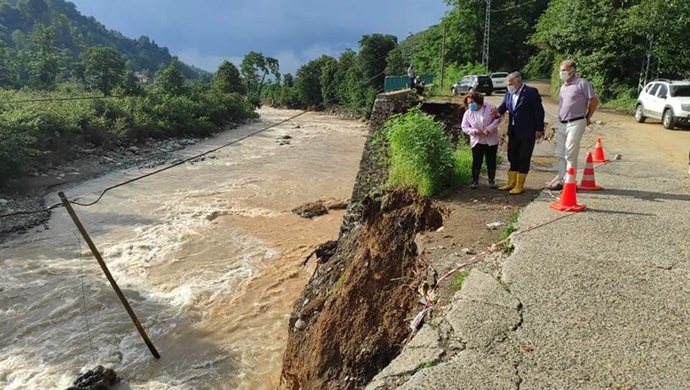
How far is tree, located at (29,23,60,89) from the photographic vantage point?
44.8 metres

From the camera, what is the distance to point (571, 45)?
79.0 feet

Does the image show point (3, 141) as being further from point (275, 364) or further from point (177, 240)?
point (275, 364)

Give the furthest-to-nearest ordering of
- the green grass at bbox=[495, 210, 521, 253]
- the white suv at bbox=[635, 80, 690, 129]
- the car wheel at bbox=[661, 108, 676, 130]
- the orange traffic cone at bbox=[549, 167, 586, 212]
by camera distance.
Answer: the car wheel at bbox=[661, 108, 676, 130]
the white suv at bbox=[635, 80, 690, 129]
the orange traffic cone at bbox=[549, 167, 586, 212]
the green grass at bbox=[495, 210, 521, 253]

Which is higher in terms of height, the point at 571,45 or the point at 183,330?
the point at 571,45

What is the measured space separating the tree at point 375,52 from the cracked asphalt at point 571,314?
153 feet

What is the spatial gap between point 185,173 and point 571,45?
1986 centimetres

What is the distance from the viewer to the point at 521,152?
6824 mm

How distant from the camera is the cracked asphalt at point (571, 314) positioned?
122 inches

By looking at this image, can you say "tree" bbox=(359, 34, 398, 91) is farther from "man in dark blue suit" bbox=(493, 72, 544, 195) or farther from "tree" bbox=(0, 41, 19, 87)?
"man in dark blue suit" bbox=(493, 72, 544, 195)

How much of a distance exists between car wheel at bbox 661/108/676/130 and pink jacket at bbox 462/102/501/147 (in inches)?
432

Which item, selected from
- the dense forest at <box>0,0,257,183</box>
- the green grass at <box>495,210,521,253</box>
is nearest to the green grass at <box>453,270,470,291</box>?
the green grass at <box>495,210,521,253</box>

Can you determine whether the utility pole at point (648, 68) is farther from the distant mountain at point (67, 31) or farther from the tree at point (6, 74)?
the distant mountain at point (67, 31)

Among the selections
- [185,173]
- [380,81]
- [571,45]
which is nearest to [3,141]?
[185,173]

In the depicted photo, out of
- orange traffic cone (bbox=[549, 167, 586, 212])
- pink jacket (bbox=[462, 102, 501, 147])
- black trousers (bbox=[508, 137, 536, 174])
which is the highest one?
pink jacket (bbox=[462, 102, 501, 147])
